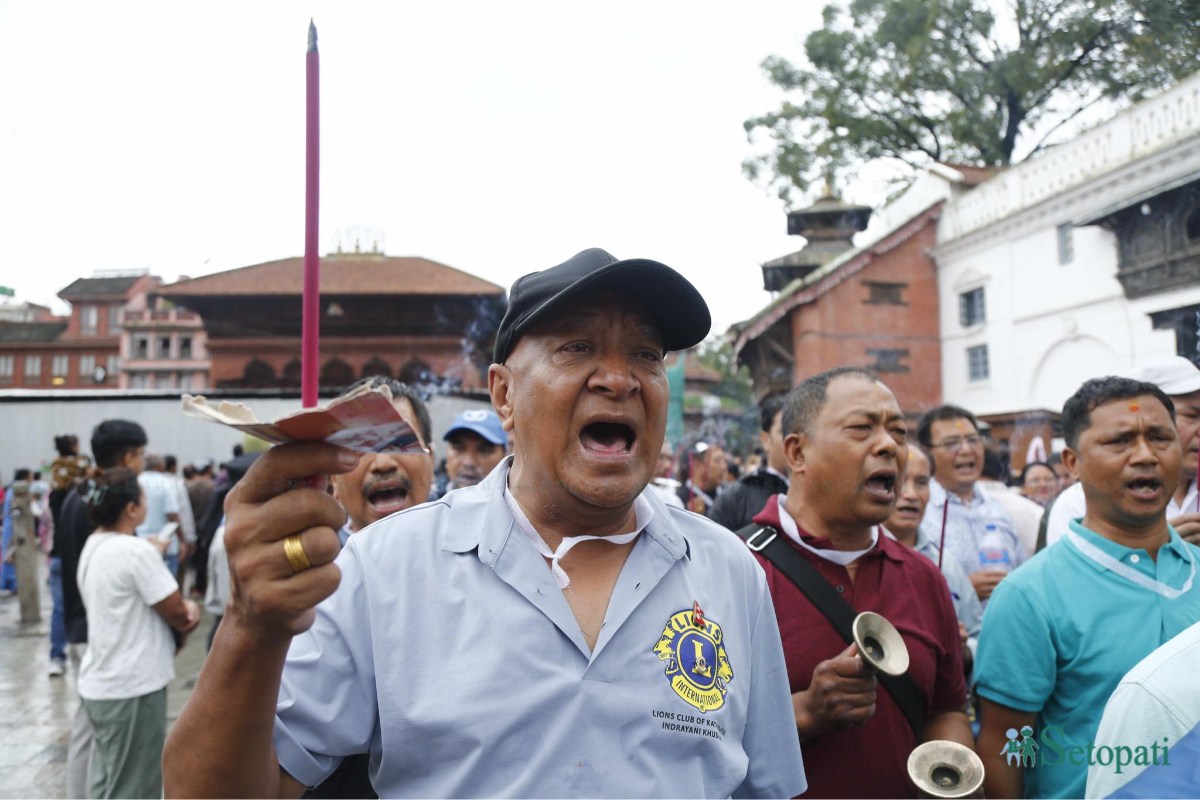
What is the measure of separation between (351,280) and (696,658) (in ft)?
94.7

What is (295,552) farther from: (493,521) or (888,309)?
(888,309)

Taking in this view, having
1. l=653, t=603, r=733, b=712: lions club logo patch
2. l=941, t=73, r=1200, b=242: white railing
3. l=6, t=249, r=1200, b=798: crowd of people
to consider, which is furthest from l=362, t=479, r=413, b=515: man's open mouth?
l=941, t=73, r=1200, b=242: white railing

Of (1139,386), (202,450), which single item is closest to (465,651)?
(1139,386)

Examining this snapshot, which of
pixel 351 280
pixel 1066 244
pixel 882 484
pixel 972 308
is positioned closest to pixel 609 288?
pixel 882 484

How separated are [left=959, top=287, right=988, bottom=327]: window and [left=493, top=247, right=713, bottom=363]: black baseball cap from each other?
723 inches

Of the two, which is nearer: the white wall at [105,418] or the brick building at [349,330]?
the white wall at [105,418]

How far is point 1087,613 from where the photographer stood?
2.36m

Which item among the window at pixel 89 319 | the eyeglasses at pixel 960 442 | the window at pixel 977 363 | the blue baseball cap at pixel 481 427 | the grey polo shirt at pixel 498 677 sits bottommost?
the grey polo shirt at pixel 498 677

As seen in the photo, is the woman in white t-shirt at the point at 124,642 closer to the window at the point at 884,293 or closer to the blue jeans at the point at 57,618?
the blue jeans at the point at 57,618

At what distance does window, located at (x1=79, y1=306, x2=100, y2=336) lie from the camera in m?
25.5

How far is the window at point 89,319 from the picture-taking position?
25516 mm

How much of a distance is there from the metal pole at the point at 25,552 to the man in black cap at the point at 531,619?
30.3ft

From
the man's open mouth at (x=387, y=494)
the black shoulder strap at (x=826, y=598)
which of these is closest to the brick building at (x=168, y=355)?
the man's open mouth at (x=387, y=494)

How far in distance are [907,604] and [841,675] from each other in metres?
0.52
